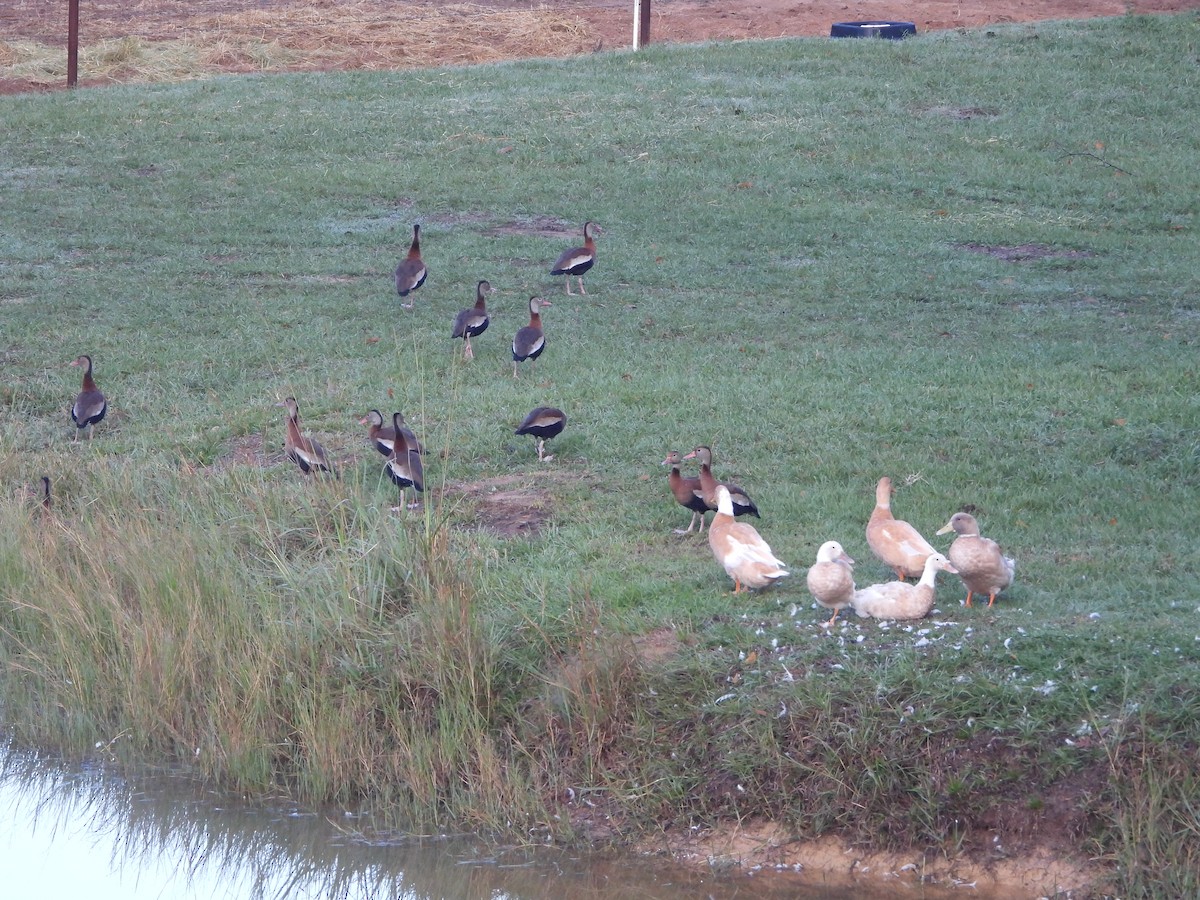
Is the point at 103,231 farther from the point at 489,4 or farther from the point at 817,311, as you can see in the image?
the point at 489,4

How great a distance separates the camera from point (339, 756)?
6590 millimetres

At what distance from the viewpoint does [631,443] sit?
10.1 m

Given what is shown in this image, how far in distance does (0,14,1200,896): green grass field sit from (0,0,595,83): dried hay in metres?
4.96

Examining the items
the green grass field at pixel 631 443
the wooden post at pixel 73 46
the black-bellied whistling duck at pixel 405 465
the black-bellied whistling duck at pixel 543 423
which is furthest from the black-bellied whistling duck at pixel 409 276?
the wooden post at pixel 73 46

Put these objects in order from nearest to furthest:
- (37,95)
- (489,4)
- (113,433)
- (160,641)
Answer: (160,641) → (113,433) → (37,95) → (489,4)

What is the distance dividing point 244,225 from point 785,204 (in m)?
6.15

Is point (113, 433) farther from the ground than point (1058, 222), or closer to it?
closer to it

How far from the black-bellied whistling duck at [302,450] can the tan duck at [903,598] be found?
359 cm

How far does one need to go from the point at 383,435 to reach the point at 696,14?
2366cm

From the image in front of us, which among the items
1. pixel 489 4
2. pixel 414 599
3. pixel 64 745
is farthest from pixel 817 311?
pixel 489 4

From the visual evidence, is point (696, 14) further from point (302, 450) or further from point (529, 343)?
point (302, 450)

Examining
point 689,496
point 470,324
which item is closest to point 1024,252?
point 470,324

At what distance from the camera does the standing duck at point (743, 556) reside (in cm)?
721

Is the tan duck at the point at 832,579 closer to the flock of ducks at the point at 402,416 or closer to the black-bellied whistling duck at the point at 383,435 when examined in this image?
the flock of ducks at the point at 402,416
